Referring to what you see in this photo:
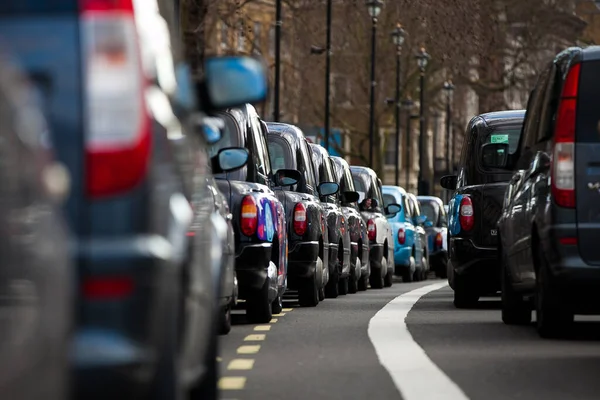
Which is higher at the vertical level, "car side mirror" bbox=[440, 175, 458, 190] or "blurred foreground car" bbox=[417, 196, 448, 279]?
"car side mirror" bbox=[440, 175, 458, 190]

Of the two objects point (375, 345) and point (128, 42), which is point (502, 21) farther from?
point (128, 42)

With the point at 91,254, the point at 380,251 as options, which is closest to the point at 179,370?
the point at 91,254

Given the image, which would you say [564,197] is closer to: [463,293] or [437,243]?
[463,293]

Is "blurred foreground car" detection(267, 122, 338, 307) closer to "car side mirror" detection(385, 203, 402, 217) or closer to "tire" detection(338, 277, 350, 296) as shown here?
"tire" detection(338, 277, 350, 296)

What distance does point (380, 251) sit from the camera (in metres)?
31.2

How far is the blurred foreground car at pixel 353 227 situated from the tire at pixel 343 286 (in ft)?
1.98

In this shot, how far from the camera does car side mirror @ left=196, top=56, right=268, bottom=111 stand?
705 centimetres

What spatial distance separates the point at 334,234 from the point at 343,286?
235 cm

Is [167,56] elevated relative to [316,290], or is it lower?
elevated

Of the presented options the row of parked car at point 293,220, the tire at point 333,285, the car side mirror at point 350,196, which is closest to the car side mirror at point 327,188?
the row of parked car at point 293,220

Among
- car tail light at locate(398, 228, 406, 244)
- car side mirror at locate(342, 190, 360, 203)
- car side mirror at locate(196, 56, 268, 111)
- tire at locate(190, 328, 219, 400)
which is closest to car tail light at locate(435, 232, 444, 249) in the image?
car tail light at locate(398, 228, 406, 244)

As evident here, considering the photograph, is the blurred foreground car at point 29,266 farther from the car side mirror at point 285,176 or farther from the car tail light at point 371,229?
the car tail light at point 371,229

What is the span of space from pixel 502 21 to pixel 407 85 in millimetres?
18401

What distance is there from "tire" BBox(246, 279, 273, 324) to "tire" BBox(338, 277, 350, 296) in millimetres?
8446
